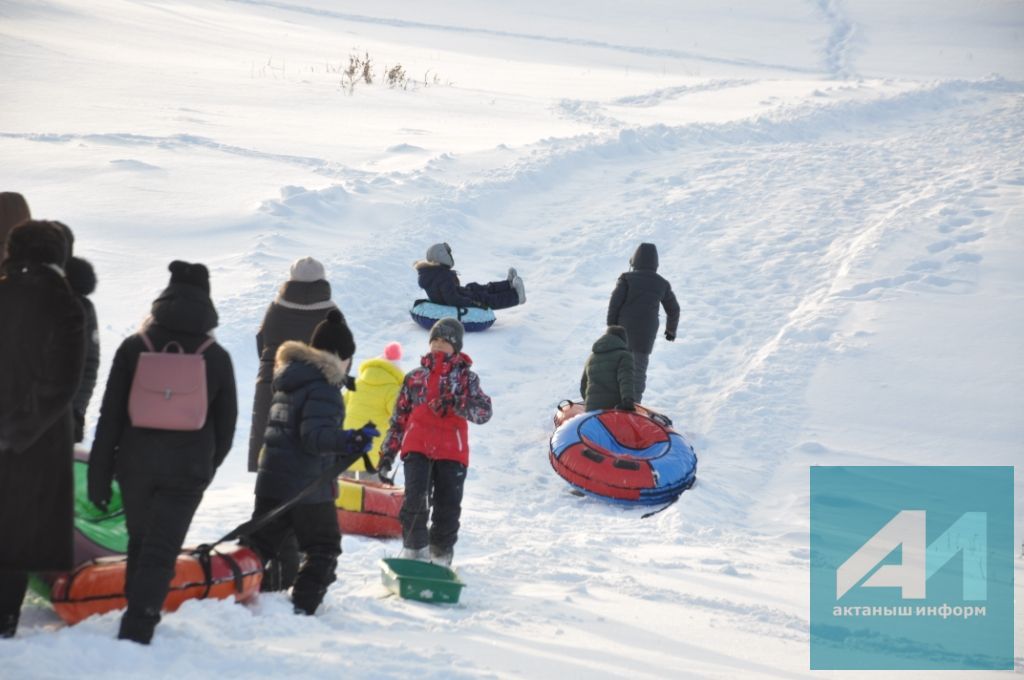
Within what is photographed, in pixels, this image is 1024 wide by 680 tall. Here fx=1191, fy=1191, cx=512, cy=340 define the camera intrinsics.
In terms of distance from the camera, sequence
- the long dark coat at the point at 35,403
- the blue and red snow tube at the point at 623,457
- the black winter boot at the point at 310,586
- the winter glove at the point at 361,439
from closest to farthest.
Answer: the long dark coat at the point at 35,403 → the winter glove at the point at 361,439 → the black winter boot at the point at 310,586 → the blue and red snow tube at the point at 623,457

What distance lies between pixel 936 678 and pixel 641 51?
36919 mm

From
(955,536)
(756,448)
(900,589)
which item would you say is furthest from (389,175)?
(900,589)

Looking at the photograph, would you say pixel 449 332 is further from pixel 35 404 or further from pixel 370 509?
Result: pixel 35 404

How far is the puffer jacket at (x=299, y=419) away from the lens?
17.7 ft

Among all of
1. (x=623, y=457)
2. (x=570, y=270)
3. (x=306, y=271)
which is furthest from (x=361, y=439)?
(x=570, y=270)

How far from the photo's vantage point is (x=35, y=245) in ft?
14.6

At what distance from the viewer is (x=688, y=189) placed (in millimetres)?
18062

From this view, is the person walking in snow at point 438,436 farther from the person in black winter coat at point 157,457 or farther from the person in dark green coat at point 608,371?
the person in dark green coat at point 608,371

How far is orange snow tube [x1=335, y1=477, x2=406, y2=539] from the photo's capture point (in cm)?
732

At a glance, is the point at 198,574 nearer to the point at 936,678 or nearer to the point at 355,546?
the point at 355,546

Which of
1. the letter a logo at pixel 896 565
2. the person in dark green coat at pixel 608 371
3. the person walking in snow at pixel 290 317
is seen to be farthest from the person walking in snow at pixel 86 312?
the person in dark green coat at pixel 608 371

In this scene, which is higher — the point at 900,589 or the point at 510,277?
the point at 510,277

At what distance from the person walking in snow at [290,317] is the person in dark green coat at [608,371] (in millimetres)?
2884

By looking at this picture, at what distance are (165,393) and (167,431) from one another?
6.5 inches
